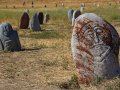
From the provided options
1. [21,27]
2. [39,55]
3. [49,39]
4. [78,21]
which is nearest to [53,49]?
[39,55]

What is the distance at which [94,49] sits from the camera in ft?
38.5

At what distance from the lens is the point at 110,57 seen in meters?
11.8

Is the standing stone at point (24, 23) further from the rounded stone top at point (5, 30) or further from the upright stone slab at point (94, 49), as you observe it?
the upright stone slab at point (94, 49)

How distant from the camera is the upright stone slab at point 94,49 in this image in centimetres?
1174

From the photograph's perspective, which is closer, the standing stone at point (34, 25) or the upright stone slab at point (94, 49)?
the upright stone slab at point (94, 49)

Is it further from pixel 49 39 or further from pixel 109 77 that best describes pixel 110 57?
pixel 49 39

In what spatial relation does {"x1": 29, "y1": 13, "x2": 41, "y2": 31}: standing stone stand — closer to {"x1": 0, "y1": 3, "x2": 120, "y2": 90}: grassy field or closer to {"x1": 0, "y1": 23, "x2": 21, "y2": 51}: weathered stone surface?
{"x1": 0, "y1": 3, "x2": 120, "y2": 90}: grassy field

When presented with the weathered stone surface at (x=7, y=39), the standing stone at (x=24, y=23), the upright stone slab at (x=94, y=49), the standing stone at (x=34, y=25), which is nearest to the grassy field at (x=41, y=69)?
the upright stone slab at (x=94, y=49)

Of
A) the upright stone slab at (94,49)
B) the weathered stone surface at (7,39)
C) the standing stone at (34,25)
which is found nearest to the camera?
the upright stone slab at (94,49)

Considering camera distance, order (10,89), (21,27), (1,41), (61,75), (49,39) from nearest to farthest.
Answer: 1. (10,89)
2. (61,75)
3. (1,41)
4. (49,39)
5. (21,27)

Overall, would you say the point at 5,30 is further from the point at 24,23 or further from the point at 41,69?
the point at 24,23

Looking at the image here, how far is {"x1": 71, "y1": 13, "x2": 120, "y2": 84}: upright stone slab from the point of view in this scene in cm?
1174

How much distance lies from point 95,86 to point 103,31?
139cm

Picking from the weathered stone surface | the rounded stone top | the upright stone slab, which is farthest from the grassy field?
the rounded stone top
